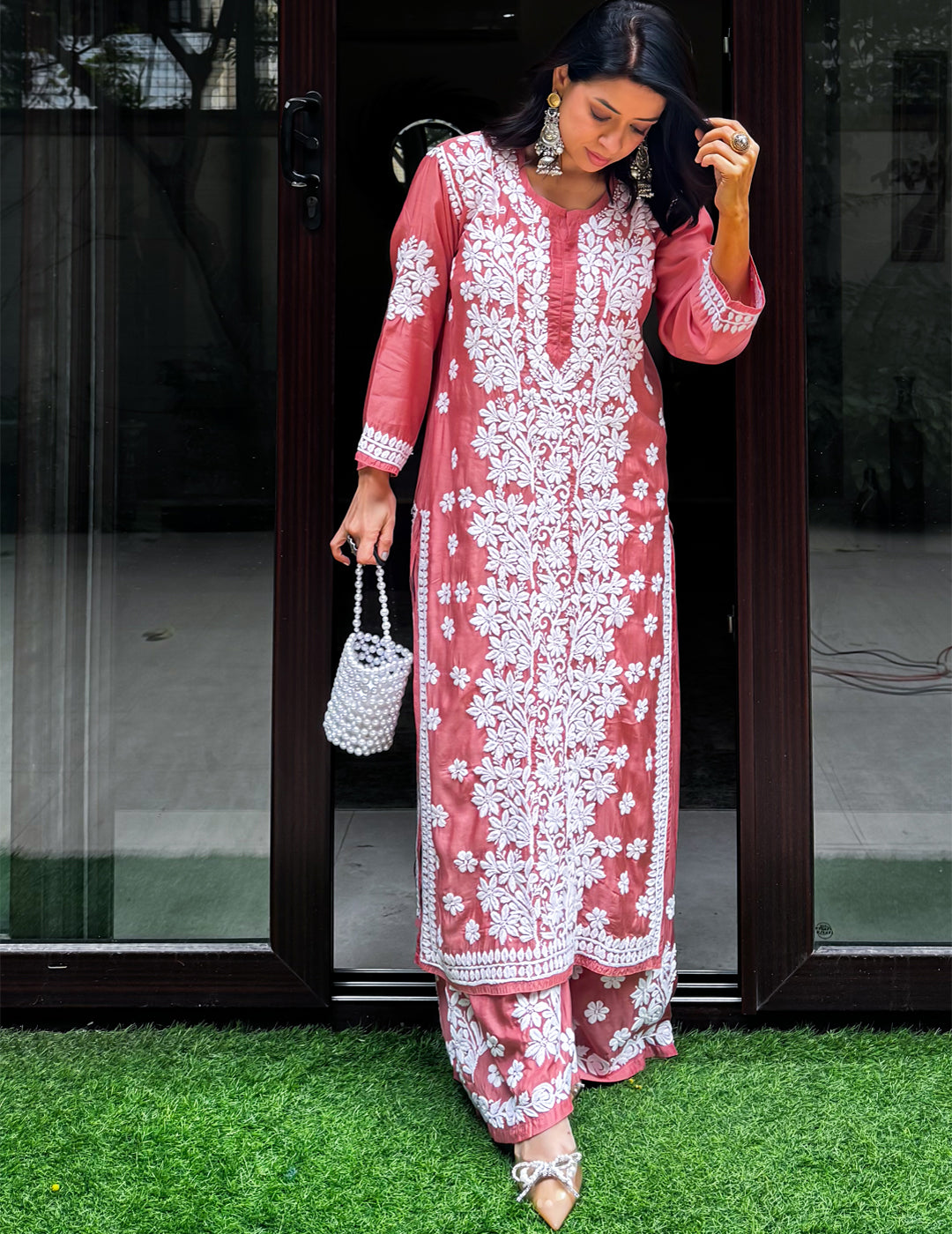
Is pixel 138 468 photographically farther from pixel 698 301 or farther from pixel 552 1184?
pixel 552 1184

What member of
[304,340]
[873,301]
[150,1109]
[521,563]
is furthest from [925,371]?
[150,1109]

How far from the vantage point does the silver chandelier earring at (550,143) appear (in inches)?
66.5

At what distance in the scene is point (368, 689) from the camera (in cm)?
178

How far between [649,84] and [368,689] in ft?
2.91

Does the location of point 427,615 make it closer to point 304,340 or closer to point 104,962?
point 304,340

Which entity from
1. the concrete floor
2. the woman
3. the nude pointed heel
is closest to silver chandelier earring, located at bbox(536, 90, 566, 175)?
the woman

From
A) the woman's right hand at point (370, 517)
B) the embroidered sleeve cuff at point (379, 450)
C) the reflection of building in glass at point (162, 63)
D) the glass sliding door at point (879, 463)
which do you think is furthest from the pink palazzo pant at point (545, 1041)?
the reflection of building in glass at point (162, 63)

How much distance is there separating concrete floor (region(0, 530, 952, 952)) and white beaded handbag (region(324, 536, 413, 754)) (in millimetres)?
330

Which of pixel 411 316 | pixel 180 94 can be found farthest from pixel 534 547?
pixel 180 94

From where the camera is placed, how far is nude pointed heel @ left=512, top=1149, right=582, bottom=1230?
162 cm

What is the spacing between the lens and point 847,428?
207cm

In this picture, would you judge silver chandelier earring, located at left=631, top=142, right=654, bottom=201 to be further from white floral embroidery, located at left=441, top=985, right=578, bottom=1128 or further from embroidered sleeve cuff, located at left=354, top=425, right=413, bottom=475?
white floral embroidery, located at left=441, top=985, right=578, bottom=1128

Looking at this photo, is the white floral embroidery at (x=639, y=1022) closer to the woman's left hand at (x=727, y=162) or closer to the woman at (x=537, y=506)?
the woman at (x=537, y=506)

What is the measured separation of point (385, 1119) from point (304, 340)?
3.97ft
